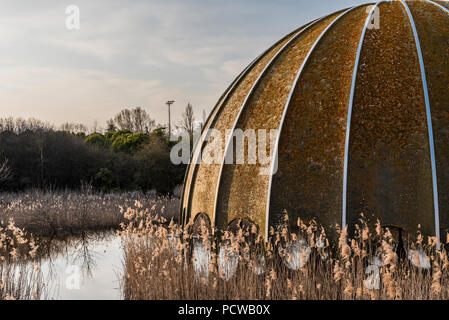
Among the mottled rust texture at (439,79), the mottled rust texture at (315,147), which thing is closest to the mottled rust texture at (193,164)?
the mottled rust texture at (315,147)

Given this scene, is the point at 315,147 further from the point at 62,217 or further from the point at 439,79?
the point at 62,217

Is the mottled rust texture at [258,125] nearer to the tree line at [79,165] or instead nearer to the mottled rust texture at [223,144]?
the mottled rust texture at [223,144]

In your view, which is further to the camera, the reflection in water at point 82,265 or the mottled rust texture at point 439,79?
the reflection in water at point 82,265

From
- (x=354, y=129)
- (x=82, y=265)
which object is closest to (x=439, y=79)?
(x=354, y=129)

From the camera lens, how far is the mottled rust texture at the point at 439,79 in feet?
22.8

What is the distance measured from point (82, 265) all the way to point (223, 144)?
6823mm

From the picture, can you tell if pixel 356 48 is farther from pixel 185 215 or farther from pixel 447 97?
pixel 185 215

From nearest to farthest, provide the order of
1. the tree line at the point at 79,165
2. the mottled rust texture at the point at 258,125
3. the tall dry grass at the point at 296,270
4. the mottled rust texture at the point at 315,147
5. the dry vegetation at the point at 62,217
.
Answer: the tall dry grass at the point at 296,270 < the mottled rust texture at the point at 315,147 < the mottled rust texture at the point at 258,125 < the dry vegetation at the point at 62,217 < the tree line at the point at 79,165

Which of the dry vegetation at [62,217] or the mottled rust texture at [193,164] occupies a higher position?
the mottled rust texture at [193,164]

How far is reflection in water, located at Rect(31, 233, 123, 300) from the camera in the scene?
394 inches

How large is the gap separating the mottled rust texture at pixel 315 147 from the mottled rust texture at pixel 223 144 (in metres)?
1.47

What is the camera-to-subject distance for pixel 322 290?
677 cm

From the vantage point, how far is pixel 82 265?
12977 mm
